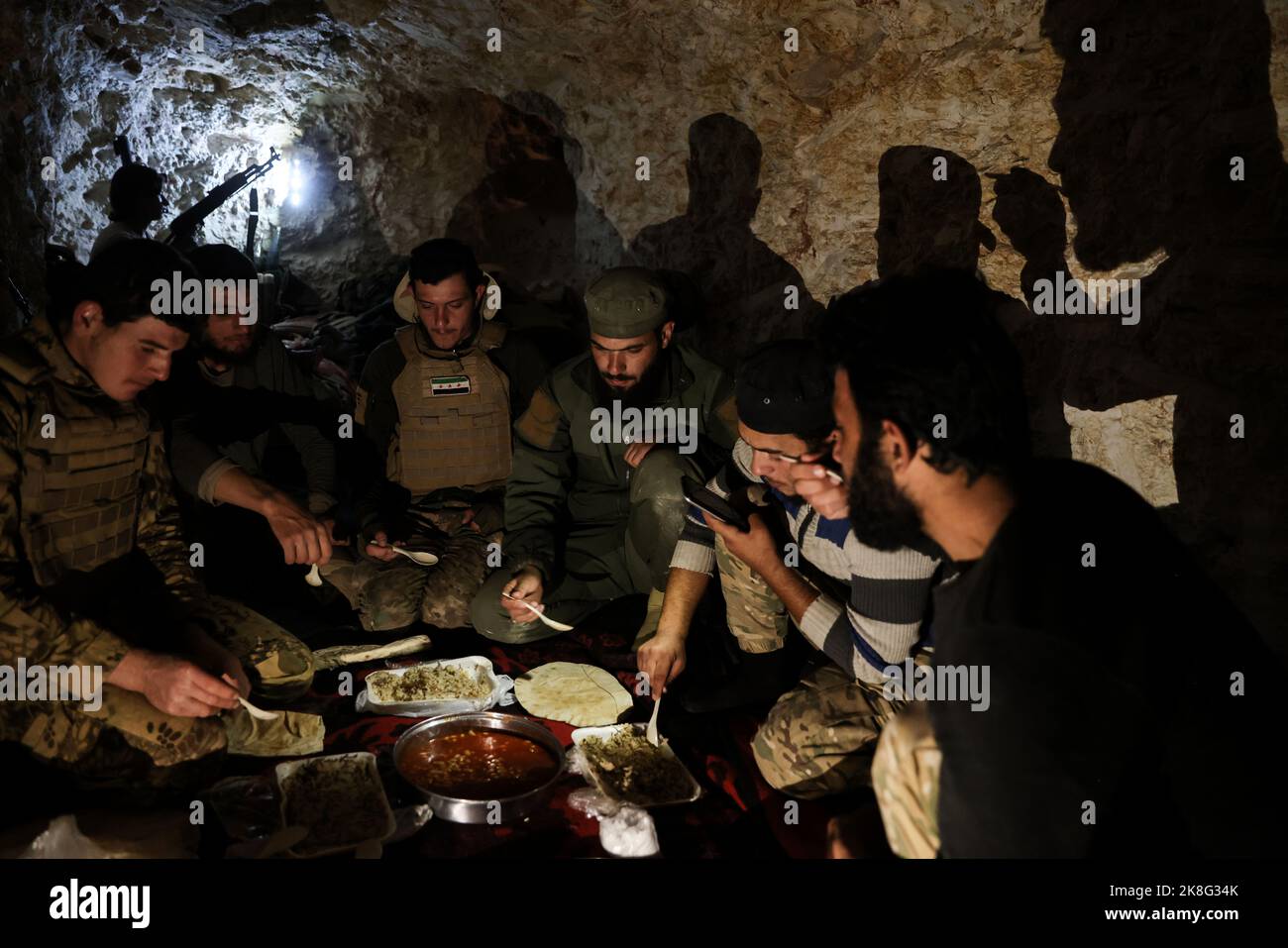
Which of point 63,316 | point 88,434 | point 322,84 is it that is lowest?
point 88,434

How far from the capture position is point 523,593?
11.9 ft

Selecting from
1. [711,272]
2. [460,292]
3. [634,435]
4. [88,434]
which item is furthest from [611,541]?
[88,434]

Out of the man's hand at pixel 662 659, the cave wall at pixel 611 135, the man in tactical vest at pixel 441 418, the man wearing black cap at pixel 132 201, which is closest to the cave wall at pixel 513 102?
the cave wall at pixel 611 135

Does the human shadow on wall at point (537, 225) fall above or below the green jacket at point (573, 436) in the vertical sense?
above

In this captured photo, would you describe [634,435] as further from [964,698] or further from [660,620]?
[964,698]

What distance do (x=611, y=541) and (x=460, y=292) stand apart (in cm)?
157

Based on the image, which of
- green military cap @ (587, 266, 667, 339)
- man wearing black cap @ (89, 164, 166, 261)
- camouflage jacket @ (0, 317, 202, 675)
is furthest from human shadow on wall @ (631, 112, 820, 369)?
man wearing black cap @ (89, 164, 166, 261)

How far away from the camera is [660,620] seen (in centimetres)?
327

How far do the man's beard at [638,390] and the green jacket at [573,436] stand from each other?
0.11 feet

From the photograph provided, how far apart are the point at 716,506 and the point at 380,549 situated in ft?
6.38

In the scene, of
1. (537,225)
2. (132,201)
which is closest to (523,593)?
(537,225)

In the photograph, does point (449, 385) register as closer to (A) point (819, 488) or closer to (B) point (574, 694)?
(B) point (574, 694)

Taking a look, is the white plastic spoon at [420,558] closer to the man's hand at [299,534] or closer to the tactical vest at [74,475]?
the man's hand at [299,534]

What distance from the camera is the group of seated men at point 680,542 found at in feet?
5.18
